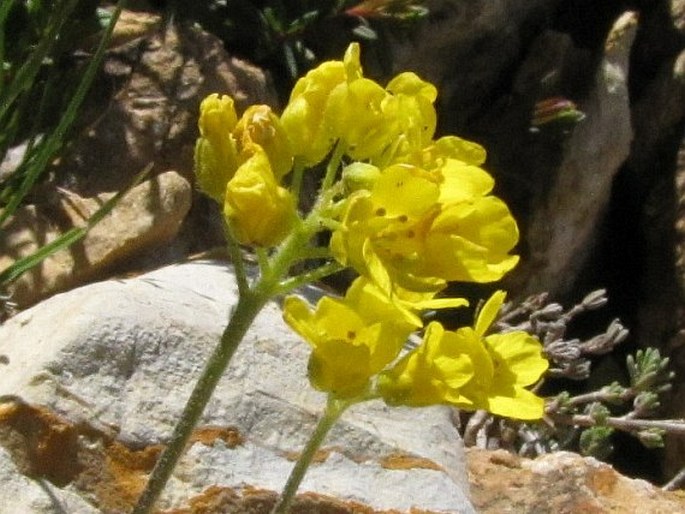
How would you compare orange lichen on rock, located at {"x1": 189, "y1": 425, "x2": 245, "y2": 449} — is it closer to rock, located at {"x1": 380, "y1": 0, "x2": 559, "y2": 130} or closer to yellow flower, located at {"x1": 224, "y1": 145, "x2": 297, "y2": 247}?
yellow flower, located at {"x1": 224, "y1": 145, "x2": 297, "y2": 247}

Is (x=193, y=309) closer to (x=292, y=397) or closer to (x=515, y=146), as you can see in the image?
(x=292, y=397)

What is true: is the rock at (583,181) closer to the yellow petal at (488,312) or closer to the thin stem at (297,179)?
the yellow petal at (488,312)

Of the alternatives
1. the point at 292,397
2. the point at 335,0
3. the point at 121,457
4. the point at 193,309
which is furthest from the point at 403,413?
the point at 335,0

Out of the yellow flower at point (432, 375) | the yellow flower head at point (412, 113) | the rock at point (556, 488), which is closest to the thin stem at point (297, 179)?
the yellow flower head at point (412, 113)

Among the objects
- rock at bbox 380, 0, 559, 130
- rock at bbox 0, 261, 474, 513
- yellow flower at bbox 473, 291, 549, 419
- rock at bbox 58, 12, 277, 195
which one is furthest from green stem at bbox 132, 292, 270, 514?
rock at bbox 380, 0, 559, 130

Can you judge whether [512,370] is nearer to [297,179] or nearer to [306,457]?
[306,457]

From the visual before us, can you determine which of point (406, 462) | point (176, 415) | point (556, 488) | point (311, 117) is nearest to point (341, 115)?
point (311, 117)
